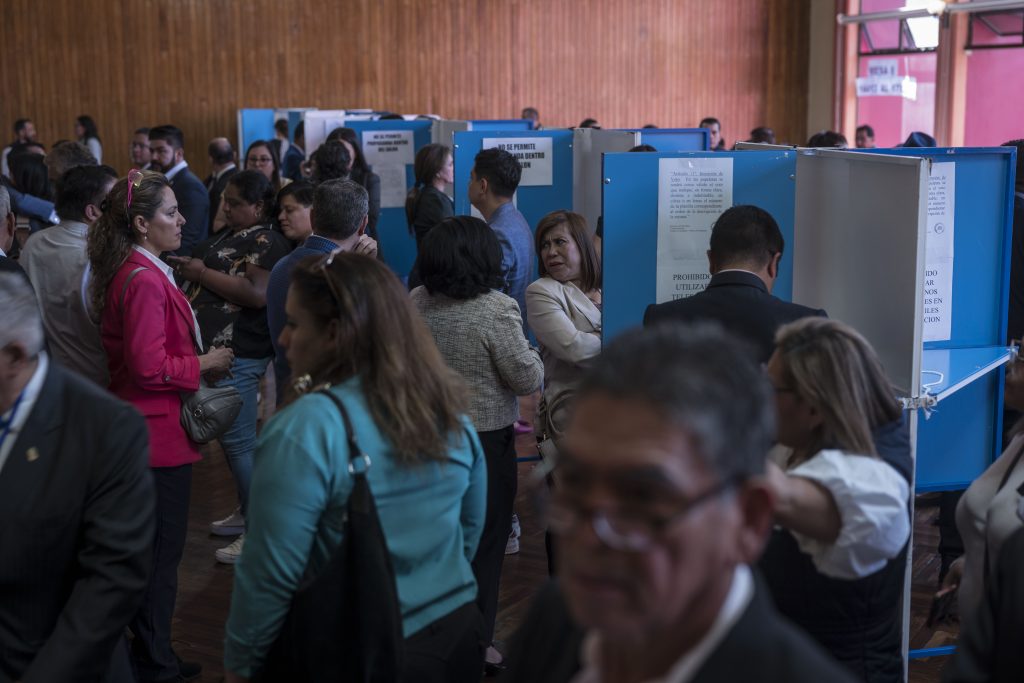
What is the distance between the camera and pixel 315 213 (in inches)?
151

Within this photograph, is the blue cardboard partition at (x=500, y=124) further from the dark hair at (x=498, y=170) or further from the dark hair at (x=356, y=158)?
the dark hair at (x=498, y=170)

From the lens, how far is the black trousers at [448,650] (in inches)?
79.4

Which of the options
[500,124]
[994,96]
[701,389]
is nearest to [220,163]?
[500,124]

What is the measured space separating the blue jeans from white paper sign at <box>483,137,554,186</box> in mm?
1828

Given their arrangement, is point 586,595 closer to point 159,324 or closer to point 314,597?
point 314,597

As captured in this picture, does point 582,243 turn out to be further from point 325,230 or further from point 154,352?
point 154,352

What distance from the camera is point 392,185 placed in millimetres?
7941

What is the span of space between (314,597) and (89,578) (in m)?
0.39

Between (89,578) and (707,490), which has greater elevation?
(707,490)

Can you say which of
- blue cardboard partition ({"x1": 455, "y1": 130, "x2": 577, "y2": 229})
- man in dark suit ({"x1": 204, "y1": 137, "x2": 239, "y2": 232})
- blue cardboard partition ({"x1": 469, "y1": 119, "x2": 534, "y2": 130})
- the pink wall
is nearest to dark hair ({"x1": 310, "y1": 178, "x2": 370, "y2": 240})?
→ blue cardboard partition ({"x1": 455, "y1": 130, "x2": 577, "y2": 229})

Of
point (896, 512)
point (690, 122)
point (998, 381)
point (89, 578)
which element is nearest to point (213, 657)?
point (89, 578)

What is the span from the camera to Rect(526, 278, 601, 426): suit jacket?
3.47m

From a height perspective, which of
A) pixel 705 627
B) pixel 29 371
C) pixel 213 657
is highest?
pixel 29 371

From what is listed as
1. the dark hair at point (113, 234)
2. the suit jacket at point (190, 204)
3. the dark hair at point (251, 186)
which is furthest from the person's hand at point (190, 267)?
the suit jacket at point (190, 204)
